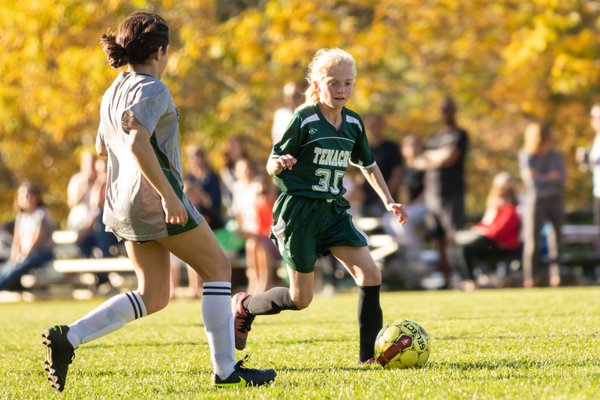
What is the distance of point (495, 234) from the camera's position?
15.7 m

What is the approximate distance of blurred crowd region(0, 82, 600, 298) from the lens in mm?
14797

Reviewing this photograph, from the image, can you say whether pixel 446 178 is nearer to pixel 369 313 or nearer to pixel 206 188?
pixel 206 188

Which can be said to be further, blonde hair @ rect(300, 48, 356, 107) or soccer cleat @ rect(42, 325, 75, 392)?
blonde hair @ rect(300, 48, 356, 107)

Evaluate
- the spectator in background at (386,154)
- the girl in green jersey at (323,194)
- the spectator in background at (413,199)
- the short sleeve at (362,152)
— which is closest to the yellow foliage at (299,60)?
the spectator in background at (413,199)

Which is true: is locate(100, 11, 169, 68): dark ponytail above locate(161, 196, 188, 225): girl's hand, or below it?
above

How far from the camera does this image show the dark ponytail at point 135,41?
5.66 metres

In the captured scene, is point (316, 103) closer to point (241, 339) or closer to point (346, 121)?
point (346, 121)

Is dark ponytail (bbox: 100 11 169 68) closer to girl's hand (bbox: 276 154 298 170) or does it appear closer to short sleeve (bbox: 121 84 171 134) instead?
short sleeve (bbox: 121 84 171 134)

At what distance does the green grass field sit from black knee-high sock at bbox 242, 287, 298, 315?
0.89 ft

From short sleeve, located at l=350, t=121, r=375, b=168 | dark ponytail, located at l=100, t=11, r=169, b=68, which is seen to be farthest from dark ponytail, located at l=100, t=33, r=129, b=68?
short sleeve, located at l=350, t=121, r=375, b=168

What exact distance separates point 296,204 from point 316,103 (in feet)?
1.96

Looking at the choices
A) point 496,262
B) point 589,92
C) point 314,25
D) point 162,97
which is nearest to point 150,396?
point 162,97

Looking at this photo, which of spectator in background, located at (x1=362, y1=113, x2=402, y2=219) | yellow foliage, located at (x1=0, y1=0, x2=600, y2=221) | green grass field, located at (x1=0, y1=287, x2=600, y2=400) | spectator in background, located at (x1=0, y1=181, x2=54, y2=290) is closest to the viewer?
green grass field, located at (x1=0, y1=287, x2=600, y2=400)

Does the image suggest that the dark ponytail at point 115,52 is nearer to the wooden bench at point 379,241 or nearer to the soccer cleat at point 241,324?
the soccer cleat at point 241,324
